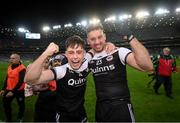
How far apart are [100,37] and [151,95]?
9308 millimetres

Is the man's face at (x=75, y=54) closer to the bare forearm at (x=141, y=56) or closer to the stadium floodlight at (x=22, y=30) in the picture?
the bare forearm at (x=141, y=56)

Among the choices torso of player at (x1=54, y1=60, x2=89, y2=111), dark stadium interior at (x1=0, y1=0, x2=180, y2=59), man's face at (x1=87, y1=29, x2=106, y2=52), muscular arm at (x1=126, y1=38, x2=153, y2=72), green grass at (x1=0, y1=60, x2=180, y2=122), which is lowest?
green grass at (x1=0, y1=60, x2=180, y2=122)

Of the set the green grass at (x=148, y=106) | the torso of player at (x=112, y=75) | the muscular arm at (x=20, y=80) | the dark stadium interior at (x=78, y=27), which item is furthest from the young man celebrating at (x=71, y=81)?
the dark stadium interior at (x=78, y=27)

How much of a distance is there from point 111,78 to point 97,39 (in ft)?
2.11

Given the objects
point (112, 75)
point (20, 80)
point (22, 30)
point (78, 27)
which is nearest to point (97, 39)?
point (112, 75)

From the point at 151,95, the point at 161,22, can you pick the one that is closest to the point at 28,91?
the point at 151,95

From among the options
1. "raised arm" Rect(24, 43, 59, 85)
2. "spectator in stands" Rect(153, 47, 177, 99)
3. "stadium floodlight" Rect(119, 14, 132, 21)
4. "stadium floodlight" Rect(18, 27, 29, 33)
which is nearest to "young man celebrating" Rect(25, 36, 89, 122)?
"raised arm" Rect(24, 43, 59, 85)

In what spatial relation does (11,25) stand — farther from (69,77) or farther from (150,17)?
(69,77)

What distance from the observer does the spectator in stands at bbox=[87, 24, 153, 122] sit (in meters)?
3.97

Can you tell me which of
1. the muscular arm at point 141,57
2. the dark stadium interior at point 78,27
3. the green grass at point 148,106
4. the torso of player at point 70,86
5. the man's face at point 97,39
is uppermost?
the dark stadium interior at point 78,27

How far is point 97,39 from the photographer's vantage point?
158 inches

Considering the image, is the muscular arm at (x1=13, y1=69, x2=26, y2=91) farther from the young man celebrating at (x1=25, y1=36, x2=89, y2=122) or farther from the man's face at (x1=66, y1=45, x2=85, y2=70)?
the man's face at (x1=66, y1=45, x2=85, y2=70)

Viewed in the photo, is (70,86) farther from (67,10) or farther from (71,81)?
(67,10)

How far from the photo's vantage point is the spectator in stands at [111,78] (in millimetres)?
3967
